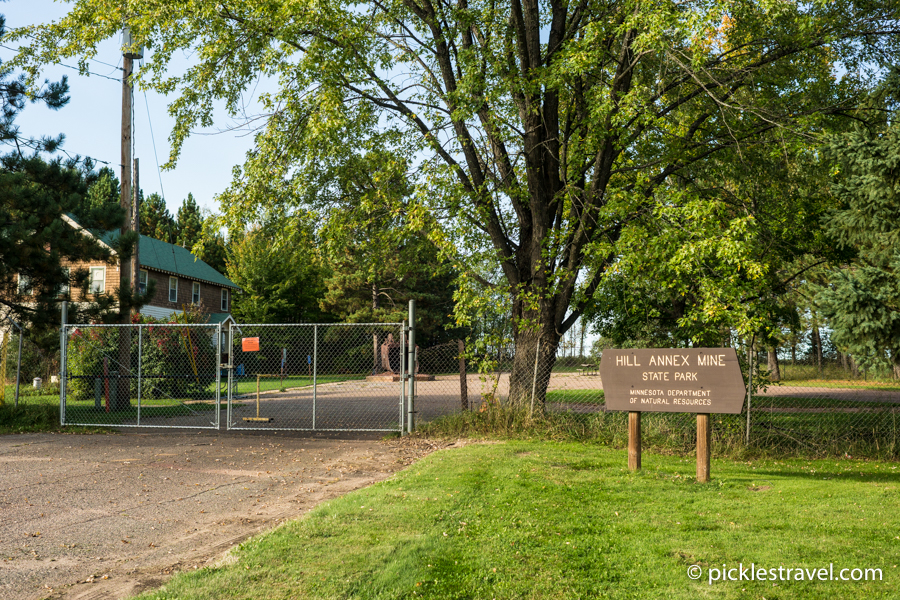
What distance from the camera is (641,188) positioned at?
38.5ft

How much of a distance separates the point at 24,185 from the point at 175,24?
16.1 feet

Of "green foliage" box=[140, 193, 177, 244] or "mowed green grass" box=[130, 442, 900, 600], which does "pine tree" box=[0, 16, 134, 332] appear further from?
"green foliage" box=[140, 193, 177, 244]

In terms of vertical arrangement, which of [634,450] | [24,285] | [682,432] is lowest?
[682,432]

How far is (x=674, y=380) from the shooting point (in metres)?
8.12

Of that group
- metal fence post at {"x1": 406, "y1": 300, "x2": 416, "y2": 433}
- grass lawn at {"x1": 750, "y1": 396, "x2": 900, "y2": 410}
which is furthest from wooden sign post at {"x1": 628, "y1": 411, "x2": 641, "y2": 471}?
metal fence post at {"x1": 406, "y1": 300, "x2": 416, "y2": 433}

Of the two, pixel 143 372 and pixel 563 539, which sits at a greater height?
pixel 143 372

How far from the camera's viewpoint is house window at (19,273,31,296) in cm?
1406

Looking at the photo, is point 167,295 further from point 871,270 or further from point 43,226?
point 871,270

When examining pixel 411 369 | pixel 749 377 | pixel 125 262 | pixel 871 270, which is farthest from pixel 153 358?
pixel 871 270

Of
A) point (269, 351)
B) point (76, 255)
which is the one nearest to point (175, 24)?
point (76, 255)

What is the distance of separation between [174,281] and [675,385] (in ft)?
113

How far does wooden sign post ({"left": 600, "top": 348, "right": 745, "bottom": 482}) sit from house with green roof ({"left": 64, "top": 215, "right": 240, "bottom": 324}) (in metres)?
27.0

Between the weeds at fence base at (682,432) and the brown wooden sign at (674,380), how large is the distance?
230cm

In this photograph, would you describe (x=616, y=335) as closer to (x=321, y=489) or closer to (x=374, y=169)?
(x=374, y=169)
